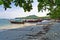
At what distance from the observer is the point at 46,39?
1380cm

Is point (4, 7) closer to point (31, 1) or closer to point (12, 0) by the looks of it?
point (12, 0)

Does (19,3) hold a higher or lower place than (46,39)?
higher

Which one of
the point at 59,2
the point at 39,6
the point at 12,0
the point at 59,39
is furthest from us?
the point at 59,39

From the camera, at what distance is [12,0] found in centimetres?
354

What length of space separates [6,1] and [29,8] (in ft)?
1.46

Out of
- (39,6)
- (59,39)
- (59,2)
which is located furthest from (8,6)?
(59,39)

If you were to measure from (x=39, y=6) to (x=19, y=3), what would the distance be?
140 centimetres

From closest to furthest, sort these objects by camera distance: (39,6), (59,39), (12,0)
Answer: (12,0)
(39,6)
(59,39)

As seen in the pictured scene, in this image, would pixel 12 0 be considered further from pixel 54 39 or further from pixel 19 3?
pixel 54 39

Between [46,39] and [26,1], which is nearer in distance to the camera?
[26,1]

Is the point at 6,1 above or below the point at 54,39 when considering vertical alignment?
above

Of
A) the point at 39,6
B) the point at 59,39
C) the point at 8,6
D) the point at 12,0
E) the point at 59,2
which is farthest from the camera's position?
the point at 59,39

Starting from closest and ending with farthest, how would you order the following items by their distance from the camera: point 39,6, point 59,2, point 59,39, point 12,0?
1. point 12,0
2. point 59,2
3. point 39,6
4. point 59,39

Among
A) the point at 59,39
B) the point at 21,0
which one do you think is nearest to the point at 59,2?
the point at 21,0
